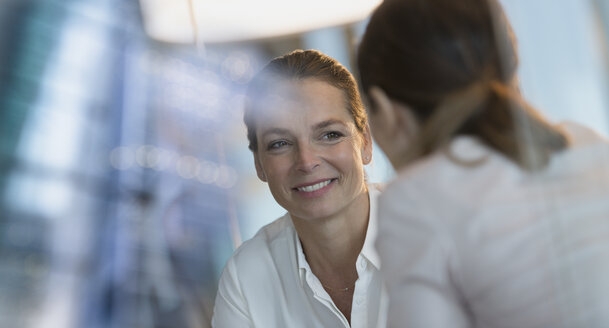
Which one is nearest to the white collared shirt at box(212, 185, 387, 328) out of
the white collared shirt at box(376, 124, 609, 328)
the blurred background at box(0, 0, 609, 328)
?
the blurred background at box(0, 0, 609, 328)

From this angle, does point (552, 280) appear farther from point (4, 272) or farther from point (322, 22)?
point (4, 272)

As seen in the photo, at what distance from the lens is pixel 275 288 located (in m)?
0.89

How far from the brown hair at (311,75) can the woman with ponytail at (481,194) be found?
0.41 metres

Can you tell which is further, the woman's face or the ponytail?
the woman's face

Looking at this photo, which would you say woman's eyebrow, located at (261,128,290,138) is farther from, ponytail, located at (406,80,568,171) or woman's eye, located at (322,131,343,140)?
ponytail, located at (406,80,568,171)

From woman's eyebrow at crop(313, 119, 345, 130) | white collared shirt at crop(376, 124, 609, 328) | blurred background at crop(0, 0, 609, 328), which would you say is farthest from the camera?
blurred background at crop(0, 0, 609, 328)

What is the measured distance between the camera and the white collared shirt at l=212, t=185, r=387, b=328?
0.85 m

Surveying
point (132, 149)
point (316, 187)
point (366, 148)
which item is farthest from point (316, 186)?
point (132, 149)

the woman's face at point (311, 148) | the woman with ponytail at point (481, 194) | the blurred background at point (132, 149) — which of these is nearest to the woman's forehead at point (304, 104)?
the woman's face at point (311, 148)

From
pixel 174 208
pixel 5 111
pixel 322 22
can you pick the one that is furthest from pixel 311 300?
pixel 5 111

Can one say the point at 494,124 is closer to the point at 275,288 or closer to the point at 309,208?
the point at 309,208

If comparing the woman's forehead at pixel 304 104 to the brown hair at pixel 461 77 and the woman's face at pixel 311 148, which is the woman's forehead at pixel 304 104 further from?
the brown hair at pixel 461 77

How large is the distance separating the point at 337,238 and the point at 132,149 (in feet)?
1.35

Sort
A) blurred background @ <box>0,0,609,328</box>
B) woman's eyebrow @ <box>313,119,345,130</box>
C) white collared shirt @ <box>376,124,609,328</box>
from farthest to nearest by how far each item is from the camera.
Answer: blurred background @ <box>0,0,609,328</box> < woman's eyebrow @ <box>313,119,345,130</box> < white collared shirt @ <box>376,124,609,328</box>
